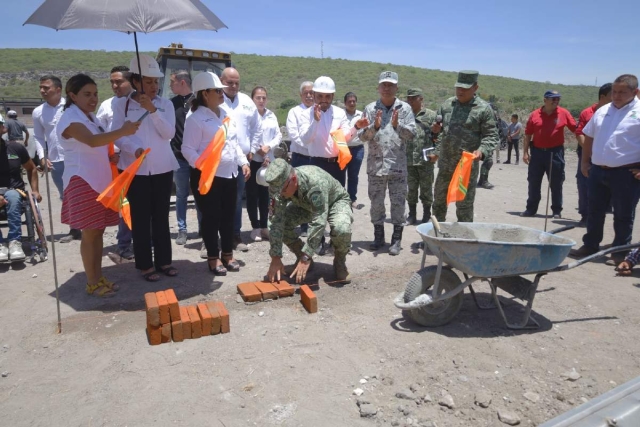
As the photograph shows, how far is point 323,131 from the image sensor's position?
5750 mm

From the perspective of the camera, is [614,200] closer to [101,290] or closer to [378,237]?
[378,237]

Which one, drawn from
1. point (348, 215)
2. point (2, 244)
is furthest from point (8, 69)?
point (348, 215)

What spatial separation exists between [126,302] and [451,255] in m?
3.10

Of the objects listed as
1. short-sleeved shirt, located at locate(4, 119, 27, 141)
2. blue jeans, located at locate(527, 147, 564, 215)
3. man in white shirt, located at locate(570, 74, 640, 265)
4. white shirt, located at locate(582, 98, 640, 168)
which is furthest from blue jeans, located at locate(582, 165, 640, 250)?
short-sleeved shirt, located at locate(4, 119, 27, 141)

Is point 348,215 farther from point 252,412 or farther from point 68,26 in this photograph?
point 68,26

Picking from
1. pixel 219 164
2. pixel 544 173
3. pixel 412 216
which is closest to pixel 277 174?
pixel 219 164

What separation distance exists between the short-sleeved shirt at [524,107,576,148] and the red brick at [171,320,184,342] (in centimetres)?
686

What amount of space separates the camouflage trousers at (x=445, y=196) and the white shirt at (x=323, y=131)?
1.27m

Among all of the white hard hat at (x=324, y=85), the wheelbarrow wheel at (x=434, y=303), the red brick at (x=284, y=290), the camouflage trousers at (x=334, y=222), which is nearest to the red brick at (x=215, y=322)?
the red brick at (x=284, y=290)

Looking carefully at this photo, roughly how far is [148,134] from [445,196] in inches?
141

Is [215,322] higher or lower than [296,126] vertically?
lower

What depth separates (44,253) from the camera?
5.74 meters

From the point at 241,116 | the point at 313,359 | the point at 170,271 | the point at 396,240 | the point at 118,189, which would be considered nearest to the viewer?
the point at 313,359

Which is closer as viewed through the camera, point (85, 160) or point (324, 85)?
point (85, 160)
